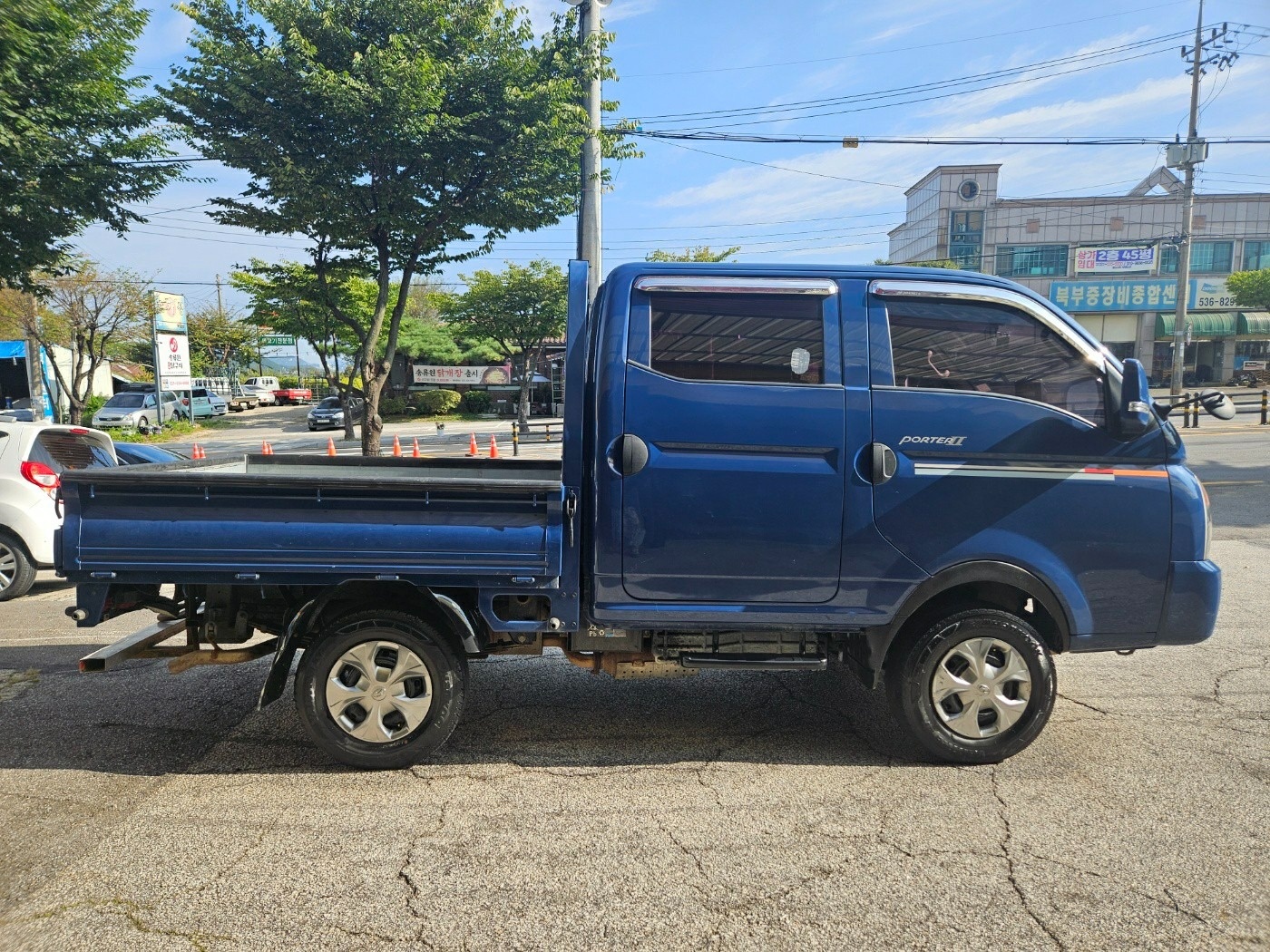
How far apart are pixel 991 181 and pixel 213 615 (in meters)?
62.4

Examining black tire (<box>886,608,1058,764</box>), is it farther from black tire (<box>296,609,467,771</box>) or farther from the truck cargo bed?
black tire (<box>296,609,467,771</box>)

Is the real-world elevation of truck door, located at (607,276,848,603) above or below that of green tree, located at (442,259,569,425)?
below

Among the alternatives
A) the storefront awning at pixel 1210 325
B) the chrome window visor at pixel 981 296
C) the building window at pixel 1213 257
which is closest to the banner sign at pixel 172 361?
the chrome window visor at pixel 981 296

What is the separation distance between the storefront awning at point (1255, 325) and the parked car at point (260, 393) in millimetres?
59204

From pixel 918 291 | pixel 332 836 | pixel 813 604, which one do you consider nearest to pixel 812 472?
pixel 813 604

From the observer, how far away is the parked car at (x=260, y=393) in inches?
2180

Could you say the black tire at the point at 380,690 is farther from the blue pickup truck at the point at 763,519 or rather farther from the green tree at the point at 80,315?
the green tree at the point at 80,315

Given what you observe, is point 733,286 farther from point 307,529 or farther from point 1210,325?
point 1210,325

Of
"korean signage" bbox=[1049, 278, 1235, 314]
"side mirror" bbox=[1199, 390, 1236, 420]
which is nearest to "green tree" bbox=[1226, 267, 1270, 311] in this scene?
"korean signage" bbox=[1049, 278, 1235, 314]

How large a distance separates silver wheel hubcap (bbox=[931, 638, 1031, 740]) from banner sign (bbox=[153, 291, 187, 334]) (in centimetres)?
3386

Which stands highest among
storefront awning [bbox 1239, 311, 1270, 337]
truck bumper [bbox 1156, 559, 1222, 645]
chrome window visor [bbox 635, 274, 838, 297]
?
storefront awning [bbox 1239, 311, 1270, 337]

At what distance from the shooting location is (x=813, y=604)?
13.2 feet

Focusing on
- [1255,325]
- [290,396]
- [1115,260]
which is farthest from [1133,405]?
[1255,325]

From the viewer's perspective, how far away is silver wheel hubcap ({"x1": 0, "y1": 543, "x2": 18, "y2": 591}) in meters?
7.67
